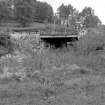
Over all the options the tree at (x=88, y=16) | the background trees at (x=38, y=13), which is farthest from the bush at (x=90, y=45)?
the tree at (x=88, y=16)

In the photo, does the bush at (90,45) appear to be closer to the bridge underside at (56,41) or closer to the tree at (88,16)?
the bridge underside at (56,41)

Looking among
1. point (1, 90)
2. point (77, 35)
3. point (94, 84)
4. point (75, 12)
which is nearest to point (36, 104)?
point (1, 90)

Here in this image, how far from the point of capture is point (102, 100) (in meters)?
5.97

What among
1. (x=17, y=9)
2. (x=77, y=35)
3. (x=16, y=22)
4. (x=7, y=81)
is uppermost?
(x=17, y=9)

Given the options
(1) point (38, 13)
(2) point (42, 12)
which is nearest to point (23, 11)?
(2) point (42, 12)

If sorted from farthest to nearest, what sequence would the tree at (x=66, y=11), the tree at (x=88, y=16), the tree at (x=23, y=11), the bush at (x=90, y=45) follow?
1. the tree at (x=66, y=11)
2. the tree at (x=88, y=16)
3. the tree at (x=23, y=11)
4. the bush at (x=90, y=45)

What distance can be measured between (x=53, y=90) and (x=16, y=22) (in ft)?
126

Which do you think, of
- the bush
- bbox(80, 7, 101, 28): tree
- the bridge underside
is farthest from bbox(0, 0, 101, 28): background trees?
the bush

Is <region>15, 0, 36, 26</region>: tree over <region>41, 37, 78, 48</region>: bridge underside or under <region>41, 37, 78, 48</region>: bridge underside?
over

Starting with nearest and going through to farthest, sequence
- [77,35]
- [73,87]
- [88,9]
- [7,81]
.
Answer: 1. [73,87]
2. [7,81]
3. [77,35]
4. [88,9]

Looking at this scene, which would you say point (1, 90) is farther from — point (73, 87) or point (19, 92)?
point (73, 87)

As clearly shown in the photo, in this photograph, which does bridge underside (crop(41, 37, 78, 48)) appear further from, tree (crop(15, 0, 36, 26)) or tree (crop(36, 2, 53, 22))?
tree (crop(36, 2, 53, 22))

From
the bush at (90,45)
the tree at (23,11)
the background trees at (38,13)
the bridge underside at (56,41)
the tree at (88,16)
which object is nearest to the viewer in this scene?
the bush at (90,45)

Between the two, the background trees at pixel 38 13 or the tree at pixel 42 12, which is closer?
the background trees at pixel 38 13
